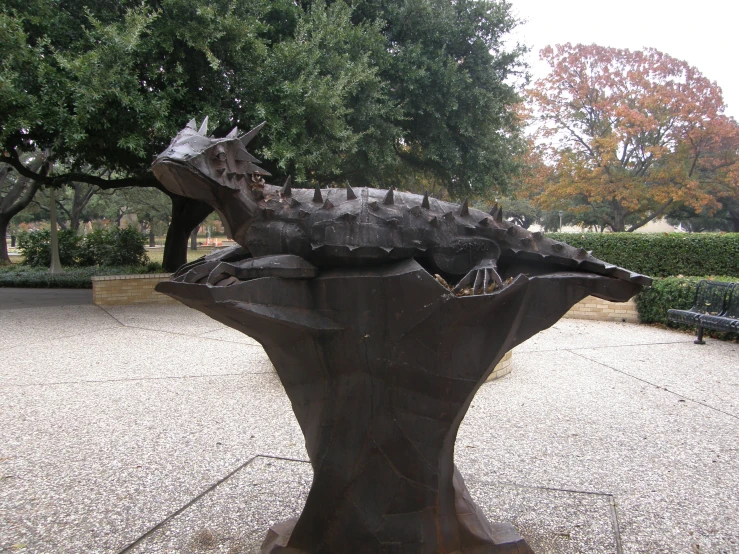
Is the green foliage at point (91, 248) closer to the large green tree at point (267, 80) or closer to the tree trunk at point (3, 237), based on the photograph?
the tree trunk at point (3, 237)

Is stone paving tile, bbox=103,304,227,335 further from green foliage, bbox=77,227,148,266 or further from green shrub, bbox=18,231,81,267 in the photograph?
green shrub, bbox=18,231,81,267

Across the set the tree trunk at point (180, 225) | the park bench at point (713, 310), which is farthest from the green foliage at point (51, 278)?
the park bench at point (713, 310)

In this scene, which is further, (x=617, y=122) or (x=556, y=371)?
(x=617, y=122)

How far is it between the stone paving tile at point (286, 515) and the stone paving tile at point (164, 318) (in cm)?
607

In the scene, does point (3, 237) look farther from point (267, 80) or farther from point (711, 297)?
point (711, 297)

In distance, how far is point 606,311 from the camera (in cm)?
1127

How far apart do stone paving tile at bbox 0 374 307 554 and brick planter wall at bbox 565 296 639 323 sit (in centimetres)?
767

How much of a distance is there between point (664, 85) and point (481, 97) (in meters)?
11.3

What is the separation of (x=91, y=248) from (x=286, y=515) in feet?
59.5

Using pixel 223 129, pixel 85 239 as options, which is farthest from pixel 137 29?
pixel 85 239

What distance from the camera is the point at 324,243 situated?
245 centimetres

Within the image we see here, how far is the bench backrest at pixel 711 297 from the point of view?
8.73 metres

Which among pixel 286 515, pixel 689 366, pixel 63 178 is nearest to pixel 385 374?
pixel 286 515

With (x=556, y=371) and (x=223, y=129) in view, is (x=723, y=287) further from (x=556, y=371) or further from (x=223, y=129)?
(x=223, y=129)
